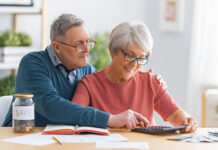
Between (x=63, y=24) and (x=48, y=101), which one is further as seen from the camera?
(x=63, y=24)

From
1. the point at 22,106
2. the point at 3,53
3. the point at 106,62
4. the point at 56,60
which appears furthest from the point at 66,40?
the point at 106,62

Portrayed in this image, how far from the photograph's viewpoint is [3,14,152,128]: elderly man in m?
1.95

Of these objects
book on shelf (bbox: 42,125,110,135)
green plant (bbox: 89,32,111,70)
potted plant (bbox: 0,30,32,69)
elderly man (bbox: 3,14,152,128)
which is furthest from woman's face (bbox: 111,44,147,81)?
green plant (bbox: 89,32,111,70)

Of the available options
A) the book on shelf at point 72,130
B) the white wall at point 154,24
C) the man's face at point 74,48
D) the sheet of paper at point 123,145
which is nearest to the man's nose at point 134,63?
the man's face at point 74,48

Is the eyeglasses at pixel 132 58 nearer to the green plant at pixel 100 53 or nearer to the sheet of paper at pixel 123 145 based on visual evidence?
the sheet of paper at pixel 123 145

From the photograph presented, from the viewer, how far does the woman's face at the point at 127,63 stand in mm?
2248

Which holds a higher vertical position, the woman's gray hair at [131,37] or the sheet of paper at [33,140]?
the woman's gray hair at [131,37]

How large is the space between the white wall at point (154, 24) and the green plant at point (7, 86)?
0.86 metres

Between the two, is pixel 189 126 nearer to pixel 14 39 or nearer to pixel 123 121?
pixel 123 121

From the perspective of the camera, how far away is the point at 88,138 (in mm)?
1800

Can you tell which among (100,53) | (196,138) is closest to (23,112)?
(196,138)

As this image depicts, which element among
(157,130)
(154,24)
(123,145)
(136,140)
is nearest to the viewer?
(123,145)

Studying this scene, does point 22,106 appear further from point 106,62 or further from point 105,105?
point 106,62

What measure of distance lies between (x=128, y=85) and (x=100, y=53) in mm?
1865
